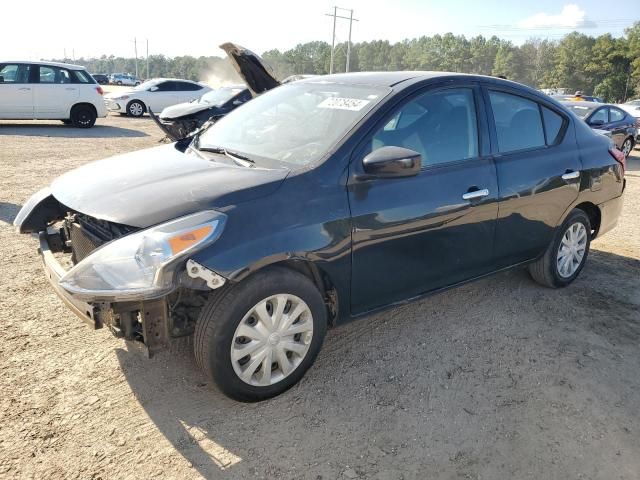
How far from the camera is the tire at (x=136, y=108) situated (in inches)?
759

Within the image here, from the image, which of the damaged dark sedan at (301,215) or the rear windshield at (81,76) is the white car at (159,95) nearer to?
the rear windshield at (81,76)

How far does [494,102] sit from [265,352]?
2.38m

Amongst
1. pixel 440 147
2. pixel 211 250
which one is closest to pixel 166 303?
pixel 211 250

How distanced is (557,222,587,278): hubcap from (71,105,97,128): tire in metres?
13.7

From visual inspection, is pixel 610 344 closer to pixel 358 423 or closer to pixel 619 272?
pixel 619 272

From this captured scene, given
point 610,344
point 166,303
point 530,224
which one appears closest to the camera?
point 166,303

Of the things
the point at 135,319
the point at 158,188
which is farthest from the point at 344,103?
the point at 135,319

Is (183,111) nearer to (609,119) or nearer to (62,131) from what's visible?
(62,131)

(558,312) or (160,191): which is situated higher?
(160,191)

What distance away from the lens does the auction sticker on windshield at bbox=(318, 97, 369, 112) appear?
3.21 metres

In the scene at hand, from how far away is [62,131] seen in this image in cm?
1394

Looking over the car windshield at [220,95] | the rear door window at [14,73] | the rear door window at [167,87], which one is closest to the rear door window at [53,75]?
the rear door window at [14,73]

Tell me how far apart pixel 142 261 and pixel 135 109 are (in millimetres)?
18690

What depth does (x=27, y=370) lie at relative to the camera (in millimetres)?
3018
